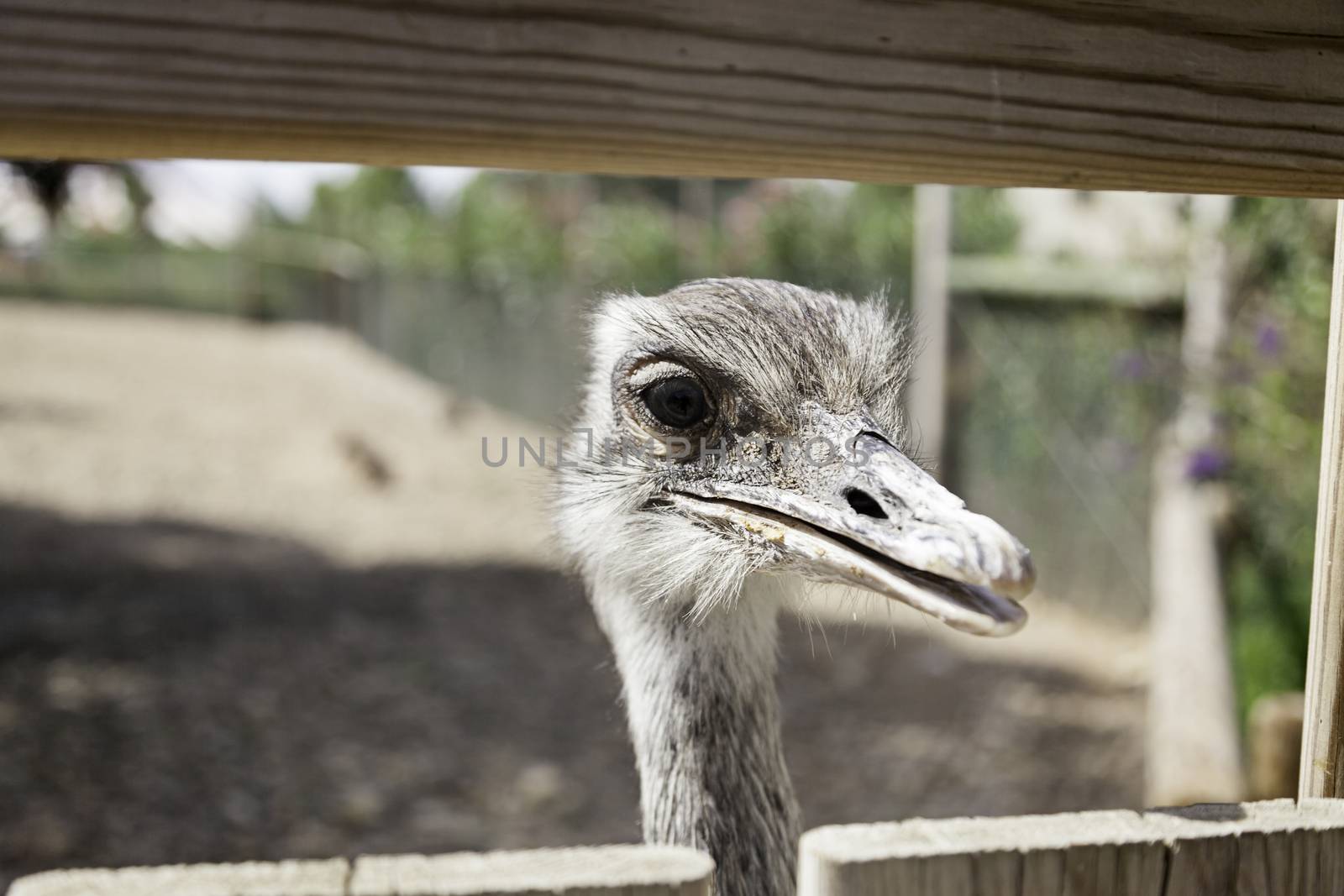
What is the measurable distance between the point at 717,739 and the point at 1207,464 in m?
3.98

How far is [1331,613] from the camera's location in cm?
123

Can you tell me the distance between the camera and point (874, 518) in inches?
57.6

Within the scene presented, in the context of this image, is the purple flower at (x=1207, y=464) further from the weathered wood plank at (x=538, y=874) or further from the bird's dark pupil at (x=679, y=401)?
the weathered wood plank at (x=538, y=874)

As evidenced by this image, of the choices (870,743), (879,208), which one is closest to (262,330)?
(879,208)

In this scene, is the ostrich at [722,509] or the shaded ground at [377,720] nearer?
the ostrich at [722,509]

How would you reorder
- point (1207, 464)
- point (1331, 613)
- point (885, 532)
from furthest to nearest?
1. point (1207, 464)
2. point (885, 532)
3. point (1331, 613)

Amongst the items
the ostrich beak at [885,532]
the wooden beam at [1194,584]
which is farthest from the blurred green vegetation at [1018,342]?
the ostrich beak at [885,532]

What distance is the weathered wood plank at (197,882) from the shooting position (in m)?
0.86

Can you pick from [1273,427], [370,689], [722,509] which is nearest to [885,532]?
[722,509]

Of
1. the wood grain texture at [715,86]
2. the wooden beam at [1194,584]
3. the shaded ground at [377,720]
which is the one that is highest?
the wood grain texture at [715,86]

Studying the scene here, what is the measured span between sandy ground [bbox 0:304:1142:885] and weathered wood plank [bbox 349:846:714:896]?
1.51 meters

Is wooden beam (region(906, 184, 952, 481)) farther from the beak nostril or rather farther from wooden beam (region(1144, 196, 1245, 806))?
the beak nostril

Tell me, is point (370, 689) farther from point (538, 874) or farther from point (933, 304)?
point (538, 874)

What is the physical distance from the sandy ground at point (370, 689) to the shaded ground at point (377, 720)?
0.01 m
